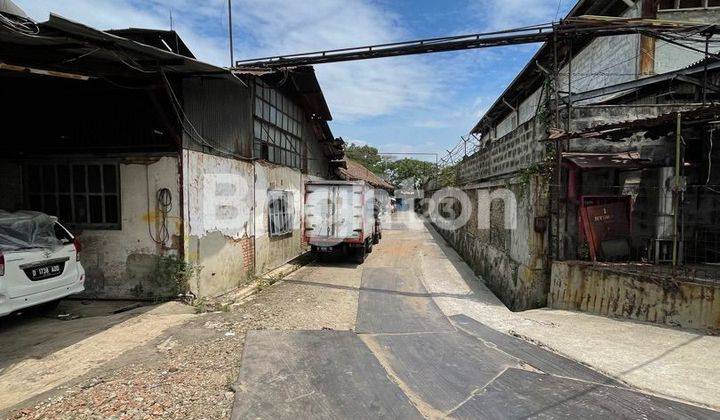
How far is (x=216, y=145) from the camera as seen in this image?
313 inches

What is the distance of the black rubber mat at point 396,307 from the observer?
614 cm

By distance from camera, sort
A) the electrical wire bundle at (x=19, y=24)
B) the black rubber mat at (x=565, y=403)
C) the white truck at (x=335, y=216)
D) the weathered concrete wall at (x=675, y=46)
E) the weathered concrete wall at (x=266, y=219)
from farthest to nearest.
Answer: the white truck at (x=335, y=216) → the weathered concrete wall at (x=675, y=46) → the weathered concrete wall at (x=266, y=219) → the electrical wire bundle at (x=19, y=24) → the black rubber mat at (x=565, y=403)

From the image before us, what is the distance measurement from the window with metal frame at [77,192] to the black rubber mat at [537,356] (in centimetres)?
670

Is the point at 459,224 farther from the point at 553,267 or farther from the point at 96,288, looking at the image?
the point at 96,288

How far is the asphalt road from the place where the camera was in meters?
3.51

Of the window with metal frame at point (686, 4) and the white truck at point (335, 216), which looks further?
the white truck at point (335, 216)

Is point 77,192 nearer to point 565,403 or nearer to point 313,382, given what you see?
point 313,382

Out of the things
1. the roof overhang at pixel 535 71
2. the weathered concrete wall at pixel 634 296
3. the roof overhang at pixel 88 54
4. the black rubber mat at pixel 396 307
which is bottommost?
the black rubber mat at pixel 396 307

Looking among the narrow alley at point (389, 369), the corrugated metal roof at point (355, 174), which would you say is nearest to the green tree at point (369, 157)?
the corrugated metal roof at point (355, 174)

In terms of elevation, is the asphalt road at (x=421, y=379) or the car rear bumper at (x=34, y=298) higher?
the car rear bumper at (x=34, y=298)

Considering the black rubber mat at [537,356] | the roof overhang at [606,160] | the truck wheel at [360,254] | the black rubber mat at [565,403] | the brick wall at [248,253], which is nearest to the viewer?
the black rubber mat at [565,403]

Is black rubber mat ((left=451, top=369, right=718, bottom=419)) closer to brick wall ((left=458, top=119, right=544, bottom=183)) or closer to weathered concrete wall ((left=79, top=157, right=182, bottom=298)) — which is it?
brick wall ((left=458, top=119, right=544, bottom=183))

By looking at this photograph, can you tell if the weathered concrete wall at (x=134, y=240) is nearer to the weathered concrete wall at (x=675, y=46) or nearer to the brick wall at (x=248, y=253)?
the brick wall at (x=248, y=253)

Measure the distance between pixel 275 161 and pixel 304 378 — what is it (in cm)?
820
